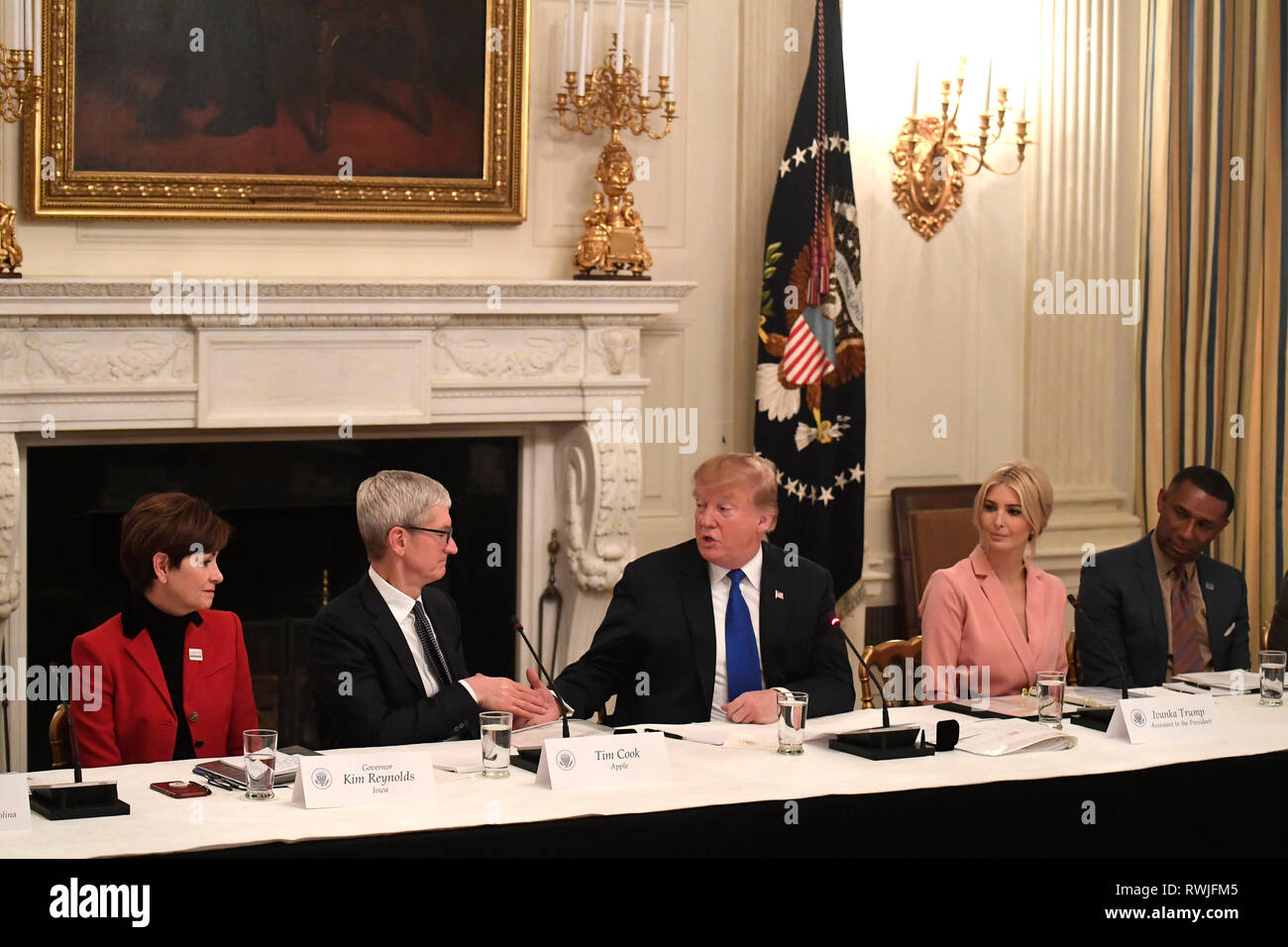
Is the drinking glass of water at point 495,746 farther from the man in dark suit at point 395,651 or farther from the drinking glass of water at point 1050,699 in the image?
the drinking glass of water at point 1050,699

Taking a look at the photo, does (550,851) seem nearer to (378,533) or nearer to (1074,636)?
(378,533)

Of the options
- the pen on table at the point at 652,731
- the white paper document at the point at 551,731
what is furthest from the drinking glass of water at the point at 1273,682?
the white paper document at the point at 551,731

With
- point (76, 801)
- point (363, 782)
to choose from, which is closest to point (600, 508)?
point (363, 782)

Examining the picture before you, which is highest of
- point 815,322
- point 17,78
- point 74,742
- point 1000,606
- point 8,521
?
point 17,78

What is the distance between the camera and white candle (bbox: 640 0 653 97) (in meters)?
5.36

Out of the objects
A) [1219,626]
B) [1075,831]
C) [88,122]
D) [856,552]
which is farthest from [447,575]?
[1075,831]

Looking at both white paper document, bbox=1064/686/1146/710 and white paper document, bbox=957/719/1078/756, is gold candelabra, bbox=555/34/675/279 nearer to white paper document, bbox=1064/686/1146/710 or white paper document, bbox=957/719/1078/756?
white paper document, bbox=1064/686/1146/710

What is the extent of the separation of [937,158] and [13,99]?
3243 mm

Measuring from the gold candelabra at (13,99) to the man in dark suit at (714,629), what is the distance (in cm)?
227

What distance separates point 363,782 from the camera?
2738 millimetres

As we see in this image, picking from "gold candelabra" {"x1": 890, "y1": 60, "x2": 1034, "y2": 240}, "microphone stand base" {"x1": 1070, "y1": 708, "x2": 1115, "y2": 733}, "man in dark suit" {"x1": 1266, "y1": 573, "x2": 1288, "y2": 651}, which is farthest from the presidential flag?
"microphone stand base" {"x1": 1070, "y1": 708, "x2": 1115, "y2": 733}

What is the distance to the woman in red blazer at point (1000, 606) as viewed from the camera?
4.06 meters

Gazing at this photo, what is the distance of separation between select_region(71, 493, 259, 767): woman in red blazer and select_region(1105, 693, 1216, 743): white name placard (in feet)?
6.29

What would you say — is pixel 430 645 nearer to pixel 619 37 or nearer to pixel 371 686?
pixel 371 686
